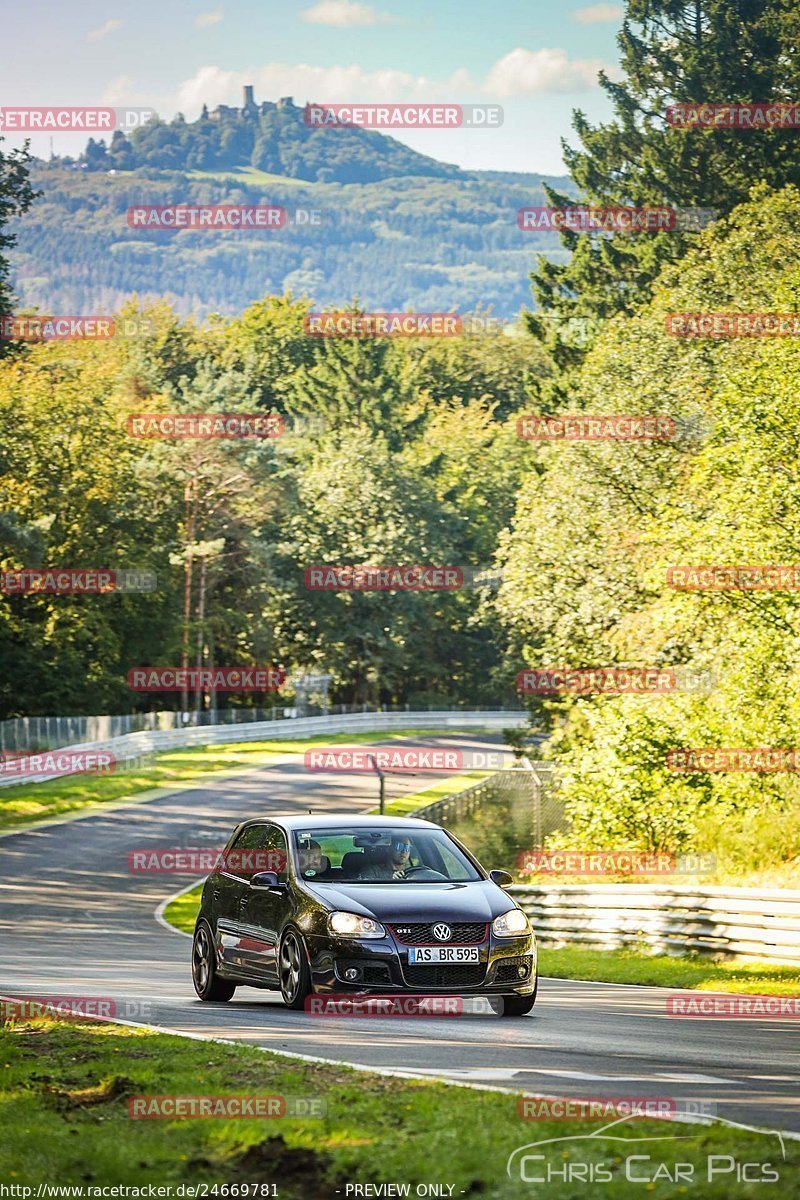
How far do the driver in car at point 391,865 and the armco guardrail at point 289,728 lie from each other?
3897 cm

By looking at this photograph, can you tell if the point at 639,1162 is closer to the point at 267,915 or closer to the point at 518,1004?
the point at 518,1004

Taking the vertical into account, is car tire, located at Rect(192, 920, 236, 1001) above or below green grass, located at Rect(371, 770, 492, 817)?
above

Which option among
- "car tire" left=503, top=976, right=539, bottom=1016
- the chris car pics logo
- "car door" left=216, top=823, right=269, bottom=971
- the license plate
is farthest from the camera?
"car door" left=216, top=823, right=269, bottom=971

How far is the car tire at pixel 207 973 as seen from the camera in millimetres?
14531

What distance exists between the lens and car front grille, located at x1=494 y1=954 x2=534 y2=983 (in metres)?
12.7

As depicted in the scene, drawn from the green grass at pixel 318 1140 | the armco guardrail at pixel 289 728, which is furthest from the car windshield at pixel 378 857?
the armco guardrail at pixel 289 728

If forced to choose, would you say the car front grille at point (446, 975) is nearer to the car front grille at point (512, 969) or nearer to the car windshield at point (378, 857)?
the car front grille at point (512, 969)

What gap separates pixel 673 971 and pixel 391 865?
703cm

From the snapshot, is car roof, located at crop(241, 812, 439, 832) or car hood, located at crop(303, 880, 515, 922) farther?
car roof, located at crop(241, 812, 439, 832)

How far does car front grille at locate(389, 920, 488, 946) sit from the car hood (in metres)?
0.04

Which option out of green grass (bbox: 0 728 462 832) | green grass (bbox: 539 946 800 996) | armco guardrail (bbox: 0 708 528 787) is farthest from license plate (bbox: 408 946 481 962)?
armco guardrail (bbox: 0 708 528 787)

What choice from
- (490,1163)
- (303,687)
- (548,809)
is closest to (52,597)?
(303,687)

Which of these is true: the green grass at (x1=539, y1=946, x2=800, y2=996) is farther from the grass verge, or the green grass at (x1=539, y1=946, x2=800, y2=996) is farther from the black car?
the grass verge

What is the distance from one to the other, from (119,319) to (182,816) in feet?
233
